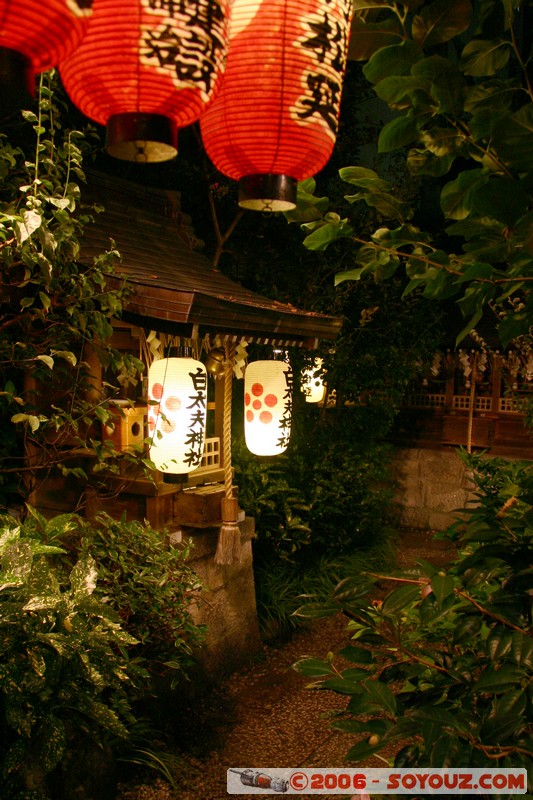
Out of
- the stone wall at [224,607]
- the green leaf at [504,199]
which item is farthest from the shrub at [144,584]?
the green leaf at [504,199]

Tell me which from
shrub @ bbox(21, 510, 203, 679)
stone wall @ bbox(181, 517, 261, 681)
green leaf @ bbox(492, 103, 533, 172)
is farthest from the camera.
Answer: stone wall @ bbox(181, 517, 261, 681)

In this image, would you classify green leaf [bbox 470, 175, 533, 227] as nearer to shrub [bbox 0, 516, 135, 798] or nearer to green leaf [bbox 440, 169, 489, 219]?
green leaf [bbox 440, 169, 489, 219]

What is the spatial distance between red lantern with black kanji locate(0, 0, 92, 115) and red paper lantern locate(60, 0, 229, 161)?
9.6 inches

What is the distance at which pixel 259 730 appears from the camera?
20.2ft

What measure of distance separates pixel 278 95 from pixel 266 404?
16.3ft

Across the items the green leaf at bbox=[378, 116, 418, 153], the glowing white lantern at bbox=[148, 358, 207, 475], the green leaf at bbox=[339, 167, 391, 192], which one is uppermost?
the green leaf at bbox=[378, 116, 418, 153]

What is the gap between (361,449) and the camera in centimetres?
1075

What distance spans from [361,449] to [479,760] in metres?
9.16

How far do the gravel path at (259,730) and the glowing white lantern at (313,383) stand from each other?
4296 millimetres

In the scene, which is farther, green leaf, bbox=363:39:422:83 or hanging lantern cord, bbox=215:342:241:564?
hanging lantern cord, bbox=215:342:241:564

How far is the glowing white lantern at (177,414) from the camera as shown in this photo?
5379 mm

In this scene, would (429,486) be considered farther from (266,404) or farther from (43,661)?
(43,661)

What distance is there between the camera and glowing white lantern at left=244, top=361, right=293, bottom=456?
6.94 metres

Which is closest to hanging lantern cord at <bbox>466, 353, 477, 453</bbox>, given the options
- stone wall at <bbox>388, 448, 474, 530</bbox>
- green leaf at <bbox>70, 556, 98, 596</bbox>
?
stone wall at <bbox>388, 448, 474, 530</bbox>
